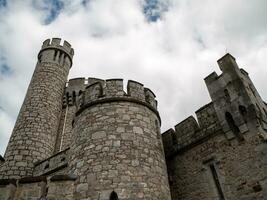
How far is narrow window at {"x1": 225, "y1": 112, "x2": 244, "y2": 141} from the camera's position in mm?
6257

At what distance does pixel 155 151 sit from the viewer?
20.7 feet

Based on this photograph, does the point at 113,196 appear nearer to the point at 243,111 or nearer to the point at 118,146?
the point at 118,146

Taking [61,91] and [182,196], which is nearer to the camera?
[182,196]

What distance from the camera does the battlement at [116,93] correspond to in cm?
685

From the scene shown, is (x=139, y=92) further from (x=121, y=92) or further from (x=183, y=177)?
(x=183, y=177)

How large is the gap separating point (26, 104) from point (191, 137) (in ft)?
28.9

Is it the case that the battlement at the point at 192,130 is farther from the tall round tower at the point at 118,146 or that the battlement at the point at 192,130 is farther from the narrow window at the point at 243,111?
the tall round tower at the point at 118,146

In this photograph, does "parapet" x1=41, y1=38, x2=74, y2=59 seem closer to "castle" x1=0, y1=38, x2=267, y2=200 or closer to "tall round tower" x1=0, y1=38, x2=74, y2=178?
"tall round tower" x1=0, y1=38, x2=74, y2=178

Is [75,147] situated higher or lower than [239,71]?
lower

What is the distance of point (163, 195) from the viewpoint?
5637 mm

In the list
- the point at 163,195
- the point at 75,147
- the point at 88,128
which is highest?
the point at 88,128

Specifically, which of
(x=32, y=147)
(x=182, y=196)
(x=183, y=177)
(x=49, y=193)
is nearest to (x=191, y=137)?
(x=183, y=177)

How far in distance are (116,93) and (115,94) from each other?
48 millimetres

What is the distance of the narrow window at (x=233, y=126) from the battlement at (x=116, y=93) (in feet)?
6.87
